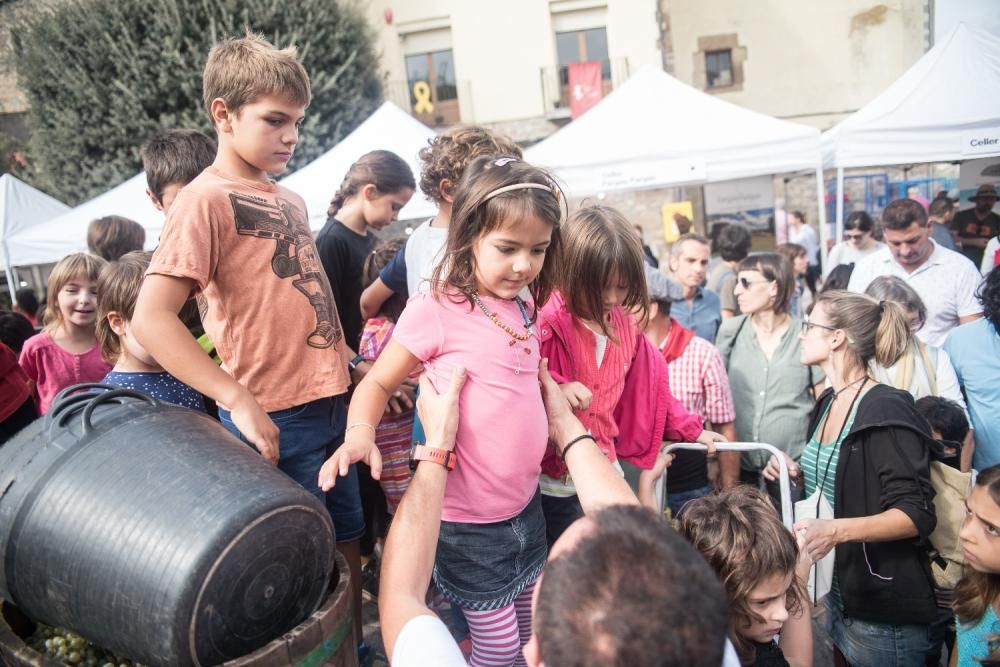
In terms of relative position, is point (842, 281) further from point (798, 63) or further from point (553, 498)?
point (798, 63)

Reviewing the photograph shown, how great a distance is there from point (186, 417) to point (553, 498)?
119 centimetres

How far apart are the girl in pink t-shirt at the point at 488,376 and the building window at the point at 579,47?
63.4 feet

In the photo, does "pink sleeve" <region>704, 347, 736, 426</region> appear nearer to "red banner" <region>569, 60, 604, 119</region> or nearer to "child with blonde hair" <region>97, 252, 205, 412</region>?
"child with blonde hair" <region>97, 252, 205, 412</region>

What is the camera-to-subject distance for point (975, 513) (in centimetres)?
199

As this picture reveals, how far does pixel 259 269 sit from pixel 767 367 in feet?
9.13

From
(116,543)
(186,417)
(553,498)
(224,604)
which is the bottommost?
(553,498)

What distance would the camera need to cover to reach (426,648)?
1.20 meters

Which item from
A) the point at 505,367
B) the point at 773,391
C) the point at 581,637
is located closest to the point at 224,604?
the point at 581,637

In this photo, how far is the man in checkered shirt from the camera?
3.29 metres

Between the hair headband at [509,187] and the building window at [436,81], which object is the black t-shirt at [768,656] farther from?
the building window at [436,81]

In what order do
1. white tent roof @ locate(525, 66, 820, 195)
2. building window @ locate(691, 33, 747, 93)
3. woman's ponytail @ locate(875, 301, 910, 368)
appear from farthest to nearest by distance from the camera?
building window @ locate(691, 33, 747, 93) → white tent roof @ locate(525, 66, 820, 195) → woman's ponytail @ locate(875, 301, 910, 368)

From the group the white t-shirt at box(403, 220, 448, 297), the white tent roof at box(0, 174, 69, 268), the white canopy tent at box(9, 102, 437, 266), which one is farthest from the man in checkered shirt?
the white tent roof at box(0, 174, 69, 268)

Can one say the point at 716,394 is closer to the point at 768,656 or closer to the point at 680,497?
the point at 680,497

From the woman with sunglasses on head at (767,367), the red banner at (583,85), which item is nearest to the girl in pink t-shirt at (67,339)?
the woman with sunglasses on head at (767,367)
